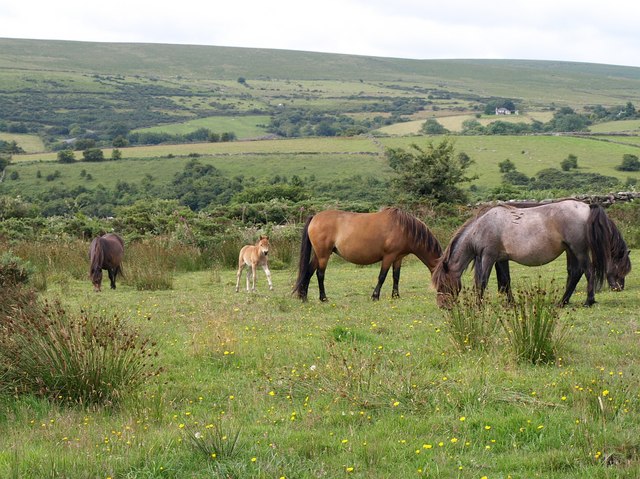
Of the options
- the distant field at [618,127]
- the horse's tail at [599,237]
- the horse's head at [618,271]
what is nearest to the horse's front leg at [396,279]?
the horse's tail at [599,237]

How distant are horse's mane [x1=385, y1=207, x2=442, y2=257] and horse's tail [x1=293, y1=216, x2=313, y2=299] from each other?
177 cm

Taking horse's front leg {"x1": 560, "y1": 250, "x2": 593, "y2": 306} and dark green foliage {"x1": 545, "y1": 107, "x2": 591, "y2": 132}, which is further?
dark green foliage {"x1": 545, "y1": 107, "x2": 591, "y2": 132}

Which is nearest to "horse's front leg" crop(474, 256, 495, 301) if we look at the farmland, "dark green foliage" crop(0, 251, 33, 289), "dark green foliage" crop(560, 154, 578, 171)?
the farmland

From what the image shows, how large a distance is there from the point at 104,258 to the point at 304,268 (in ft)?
19.6

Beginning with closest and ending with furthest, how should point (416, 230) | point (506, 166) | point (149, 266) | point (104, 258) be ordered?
point (416, 230), point (104, 258), point (149, 266), point (506, 166)

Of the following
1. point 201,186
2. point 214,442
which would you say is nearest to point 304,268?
point 214,442

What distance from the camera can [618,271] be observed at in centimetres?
1348

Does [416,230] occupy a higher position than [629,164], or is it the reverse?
[416,230]

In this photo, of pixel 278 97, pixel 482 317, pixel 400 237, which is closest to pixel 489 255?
pixel 400 237

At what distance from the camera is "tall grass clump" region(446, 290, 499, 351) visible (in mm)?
9273

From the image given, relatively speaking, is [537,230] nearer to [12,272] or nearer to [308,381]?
[308,381]

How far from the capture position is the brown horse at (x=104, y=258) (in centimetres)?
1831

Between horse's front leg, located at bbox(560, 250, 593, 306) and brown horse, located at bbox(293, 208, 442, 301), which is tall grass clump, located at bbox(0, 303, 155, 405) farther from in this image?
horse's front leg, located at bbox(560, 250, 593, 306)

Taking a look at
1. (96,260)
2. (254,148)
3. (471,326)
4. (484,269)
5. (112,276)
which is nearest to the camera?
(471,326)
